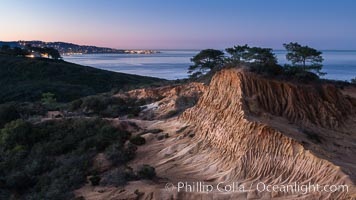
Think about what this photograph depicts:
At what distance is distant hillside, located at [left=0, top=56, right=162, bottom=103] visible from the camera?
57.7 meters

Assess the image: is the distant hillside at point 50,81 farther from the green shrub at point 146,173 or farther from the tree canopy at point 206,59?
the green shrub at point 146,173

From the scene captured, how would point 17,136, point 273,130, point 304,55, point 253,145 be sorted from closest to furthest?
point 273,130
point 253,145
point 17,136
point 304,55

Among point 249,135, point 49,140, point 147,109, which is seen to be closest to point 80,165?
point 49,140

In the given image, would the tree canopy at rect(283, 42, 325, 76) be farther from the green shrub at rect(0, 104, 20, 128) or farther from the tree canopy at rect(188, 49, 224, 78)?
the green shrub at rect(0, 104, 20, 128)

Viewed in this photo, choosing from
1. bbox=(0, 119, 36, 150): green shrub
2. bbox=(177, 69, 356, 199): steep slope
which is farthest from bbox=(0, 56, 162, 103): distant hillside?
bbox=(177, 69, 356, 199): steep slope

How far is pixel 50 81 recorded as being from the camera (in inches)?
2704

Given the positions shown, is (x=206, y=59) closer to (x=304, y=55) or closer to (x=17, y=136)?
(x=304, y=55)

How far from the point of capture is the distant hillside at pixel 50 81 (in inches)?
2272

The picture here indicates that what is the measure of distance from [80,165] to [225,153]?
6732mm

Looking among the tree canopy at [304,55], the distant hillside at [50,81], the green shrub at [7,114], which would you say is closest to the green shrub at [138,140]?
the green shrub at [7,114]

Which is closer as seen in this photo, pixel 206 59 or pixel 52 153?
pixel 52 153

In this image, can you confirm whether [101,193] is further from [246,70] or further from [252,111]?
[246,70]

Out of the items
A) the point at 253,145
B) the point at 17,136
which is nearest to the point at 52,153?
the point at 17,136

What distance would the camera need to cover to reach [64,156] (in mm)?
17641
